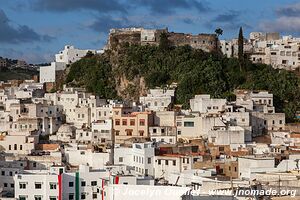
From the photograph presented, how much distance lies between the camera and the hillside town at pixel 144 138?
31.0 metres

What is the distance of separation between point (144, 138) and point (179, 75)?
11.6 metres

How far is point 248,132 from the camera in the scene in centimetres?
4272

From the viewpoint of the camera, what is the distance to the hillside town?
3100 centimetres

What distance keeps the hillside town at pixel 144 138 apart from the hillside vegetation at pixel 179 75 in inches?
51.0

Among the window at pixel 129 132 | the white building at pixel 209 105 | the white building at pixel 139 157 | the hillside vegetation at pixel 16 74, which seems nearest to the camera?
the white building at pixel 139 157

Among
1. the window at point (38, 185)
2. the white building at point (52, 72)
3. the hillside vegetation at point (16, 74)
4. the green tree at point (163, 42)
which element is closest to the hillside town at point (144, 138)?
the window at point (38, 185)

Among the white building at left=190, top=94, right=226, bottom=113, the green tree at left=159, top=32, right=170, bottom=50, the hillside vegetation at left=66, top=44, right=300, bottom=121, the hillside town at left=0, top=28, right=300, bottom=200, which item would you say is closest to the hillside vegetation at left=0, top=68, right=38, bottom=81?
the hillside town at left=0, top=28, right=300, bottom=200

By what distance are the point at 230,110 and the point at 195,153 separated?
8.72m

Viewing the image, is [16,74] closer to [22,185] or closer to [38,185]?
[22,185]

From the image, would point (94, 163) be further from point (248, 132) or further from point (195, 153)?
point (248, 132)

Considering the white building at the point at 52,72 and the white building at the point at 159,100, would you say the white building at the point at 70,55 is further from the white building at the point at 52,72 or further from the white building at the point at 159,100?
the white building at the point at 159,100

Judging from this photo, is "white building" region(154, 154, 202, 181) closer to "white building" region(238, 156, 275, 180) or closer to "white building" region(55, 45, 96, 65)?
"white building" region(238, 156, 275, 180)

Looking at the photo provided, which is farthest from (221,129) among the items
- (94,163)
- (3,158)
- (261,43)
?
(261,43)

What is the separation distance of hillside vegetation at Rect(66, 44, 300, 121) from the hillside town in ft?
4.25
